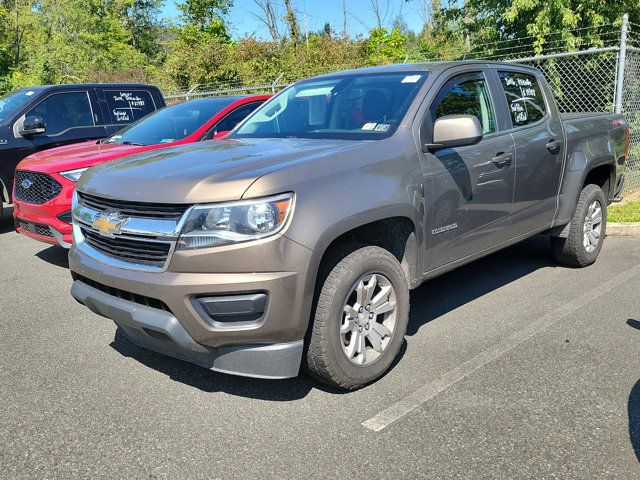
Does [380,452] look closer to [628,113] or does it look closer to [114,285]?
[114,285]

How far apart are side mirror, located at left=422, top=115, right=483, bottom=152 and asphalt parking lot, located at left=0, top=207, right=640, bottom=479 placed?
1.36 m

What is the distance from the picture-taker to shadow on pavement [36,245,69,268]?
20.6 feet

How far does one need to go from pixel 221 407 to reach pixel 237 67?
20006 millimetres

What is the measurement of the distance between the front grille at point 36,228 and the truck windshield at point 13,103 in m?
2.52

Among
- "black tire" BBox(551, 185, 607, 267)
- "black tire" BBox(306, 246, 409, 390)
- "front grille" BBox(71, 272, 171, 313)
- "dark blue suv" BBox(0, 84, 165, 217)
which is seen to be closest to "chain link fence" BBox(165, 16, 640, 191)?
"black tire" BBox(551, 185, 607, 267)

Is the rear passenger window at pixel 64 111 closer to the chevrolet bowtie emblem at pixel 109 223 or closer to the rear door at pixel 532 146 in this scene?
the chevrolet bowtie emblem at pixel 109 223

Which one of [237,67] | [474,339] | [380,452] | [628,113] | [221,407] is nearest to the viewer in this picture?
[380,452]

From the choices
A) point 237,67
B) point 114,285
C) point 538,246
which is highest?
point 237,67

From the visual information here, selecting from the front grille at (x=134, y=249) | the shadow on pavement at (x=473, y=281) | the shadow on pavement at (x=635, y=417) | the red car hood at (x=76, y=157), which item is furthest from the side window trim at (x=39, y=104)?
the shadow on pavement at (x=635, y=417)

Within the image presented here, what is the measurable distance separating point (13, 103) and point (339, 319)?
718cm

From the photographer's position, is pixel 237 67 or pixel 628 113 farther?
pixel 237 67

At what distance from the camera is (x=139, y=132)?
22.3ft

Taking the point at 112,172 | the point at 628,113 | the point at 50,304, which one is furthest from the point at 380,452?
the point at 628,113

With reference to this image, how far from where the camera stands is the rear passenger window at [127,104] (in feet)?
27.7
